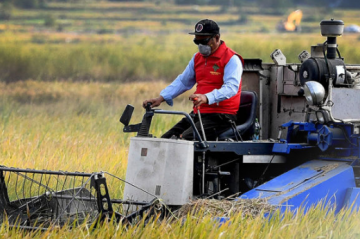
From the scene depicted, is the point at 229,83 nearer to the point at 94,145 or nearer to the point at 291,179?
the point at 291,179

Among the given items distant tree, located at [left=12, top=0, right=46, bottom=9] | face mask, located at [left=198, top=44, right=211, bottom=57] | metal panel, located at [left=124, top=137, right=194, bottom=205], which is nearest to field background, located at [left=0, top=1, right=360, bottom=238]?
distant tree, located at [left=12, top=0, right=46, bottom=9]

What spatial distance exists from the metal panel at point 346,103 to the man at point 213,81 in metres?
0.90

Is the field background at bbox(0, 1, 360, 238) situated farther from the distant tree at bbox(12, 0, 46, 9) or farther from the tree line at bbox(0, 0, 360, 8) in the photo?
the tree line at bbox(0, 0, 360, 8)

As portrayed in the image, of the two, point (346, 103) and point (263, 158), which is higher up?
point (346, 103)

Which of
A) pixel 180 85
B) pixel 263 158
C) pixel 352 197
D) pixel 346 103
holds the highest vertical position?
pixel 180 85

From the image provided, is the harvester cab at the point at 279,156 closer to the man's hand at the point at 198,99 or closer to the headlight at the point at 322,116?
the headlight at the point at 322,116

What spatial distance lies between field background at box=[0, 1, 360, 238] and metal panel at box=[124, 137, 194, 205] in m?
0.52

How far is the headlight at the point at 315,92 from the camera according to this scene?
8062 mm

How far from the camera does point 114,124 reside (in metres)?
14.9

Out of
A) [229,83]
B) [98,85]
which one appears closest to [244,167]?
[229,83]

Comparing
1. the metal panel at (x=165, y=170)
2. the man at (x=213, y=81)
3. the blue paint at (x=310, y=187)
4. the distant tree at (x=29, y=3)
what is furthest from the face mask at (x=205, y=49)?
the distant tree at (x=29, y=3)

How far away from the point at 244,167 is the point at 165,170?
1131 millimetres

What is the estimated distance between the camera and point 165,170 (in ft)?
25.2

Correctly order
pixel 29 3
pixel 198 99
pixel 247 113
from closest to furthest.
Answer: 1. pixel 198 99
2. pixel 247 113
3. pixel 29 3
